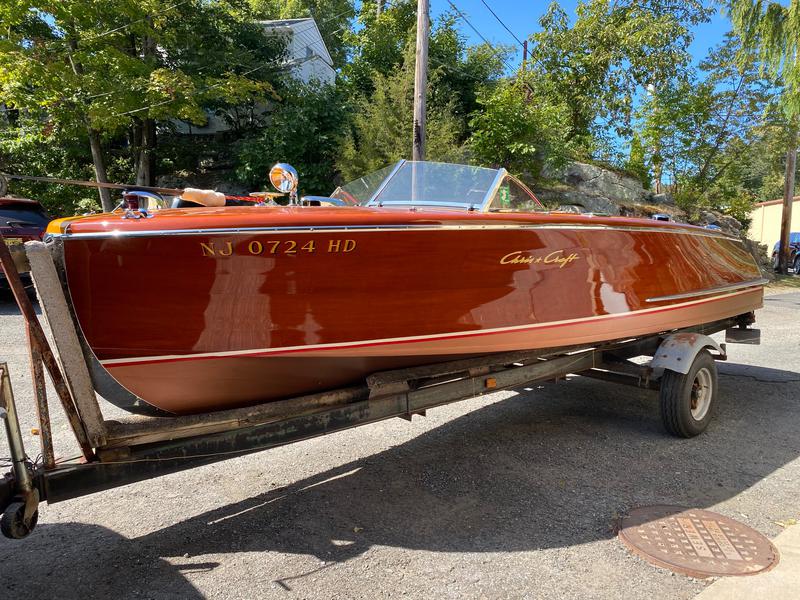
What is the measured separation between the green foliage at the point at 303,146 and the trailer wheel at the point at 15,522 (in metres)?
13.4

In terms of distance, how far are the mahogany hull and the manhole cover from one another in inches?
45.8

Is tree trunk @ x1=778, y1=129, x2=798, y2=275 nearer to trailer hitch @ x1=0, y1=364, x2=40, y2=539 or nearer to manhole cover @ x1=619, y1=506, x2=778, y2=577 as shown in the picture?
manhole cover @ x1=619, y1=506, x2=778, y2=577

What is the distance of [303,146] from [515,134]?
222 inches

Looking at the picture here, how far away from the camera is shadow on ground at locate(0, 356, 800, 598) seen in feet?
8.96

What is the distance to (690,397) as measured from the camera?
4.26 metres

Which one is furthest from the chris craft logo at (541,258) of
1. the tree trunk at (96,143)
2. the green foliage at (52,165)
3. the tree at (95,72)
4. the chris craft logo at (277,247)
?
the green foliage at (52,165)

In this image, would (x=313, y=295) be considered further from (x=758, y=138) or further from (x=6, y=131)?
(x=758, y=138)

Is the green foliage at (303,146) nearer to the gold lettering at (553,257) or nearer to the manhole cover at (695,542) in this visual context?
the gold lettering at (553,257)

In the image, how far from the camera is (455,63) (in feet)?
59.2

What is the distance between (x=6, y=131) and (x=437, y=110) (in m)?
11.1

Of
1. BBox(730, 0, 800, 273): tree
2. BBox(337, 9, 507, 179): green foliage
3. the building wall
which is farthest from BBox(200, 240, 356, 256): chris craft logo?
the building wall

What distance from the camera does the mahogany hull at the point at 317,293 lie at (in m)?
2.36

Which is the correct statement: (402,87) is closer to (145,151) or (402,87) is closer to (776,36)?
(145,151)

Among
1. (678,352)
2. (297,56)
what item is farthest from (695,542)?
(297,56)
